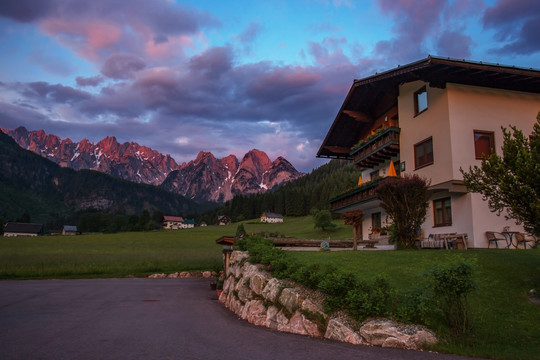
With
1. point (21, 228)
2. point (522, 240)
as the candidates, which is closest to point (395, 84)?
point (522, 240)

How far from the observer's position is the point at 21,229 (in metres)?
145

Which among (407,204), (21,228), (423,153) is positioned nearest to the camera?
(407,204)

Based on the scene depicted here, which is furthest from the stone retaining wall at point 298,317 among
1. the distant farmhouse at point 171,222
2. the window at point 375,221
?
the distant farmhouse at point 171,222

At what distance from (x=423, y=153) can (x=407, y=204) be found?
256 inches

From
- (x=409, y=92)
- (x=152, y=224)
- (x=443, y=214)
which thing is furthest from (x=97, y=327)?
(x=152, y=224)

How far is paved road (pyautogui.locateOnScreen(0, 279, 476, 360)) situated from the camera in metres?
8.54

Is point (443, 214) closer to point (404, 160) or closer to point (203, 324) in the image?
point (404, 160)

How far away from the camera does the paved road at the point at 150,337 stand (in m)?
8.54

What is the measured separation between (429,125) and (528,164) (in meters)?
14.3

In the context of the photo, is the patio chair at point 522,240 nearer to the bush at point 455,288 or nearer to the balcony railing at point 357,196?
the balcony railing at point 357,196

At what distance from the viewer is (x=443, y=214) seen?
2327cm

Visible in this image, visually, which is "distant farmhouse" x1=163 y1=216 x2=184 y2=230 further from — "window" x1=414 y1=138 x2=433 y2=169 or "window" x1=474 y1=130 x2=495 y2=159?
"window" x1=474 y1=130 x2=495 y2=159

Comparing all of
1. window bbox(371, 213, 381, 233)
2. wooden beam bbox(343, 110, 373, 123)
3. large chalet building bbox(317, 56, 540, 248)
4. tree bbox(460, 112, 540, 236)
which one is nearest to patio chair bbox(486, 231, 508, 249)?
large chalet building bbox(317, 56, 540, 248)

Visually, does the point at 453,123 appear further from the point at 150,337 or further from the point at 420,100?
the point at 150,337
